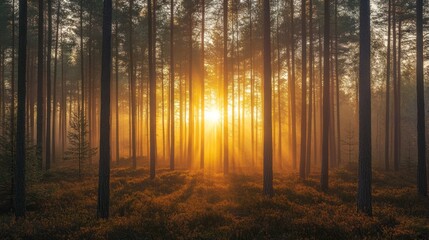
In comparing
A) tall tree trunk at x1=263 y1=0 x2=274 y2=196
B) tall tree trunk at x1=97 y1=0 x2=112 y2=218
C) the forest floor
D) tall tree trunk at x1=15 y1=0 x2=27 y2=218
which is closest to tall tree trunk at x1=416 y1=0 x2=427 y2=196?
the forest floor

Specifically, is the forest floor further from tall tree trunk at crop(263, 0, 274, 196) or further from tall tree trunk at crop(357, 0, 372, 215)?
tall tree trunk at crop(263, 0, 274, 196)

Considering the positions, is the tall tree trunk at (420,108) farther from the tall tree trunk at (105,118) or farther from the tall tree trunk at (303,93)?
the tall tree trunk at (105,118)

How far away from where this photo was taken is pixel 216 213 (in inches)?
408

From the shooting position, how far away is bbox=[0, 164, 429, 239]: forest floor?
8.45m

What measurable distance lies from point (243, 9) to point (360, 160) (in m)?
17.4

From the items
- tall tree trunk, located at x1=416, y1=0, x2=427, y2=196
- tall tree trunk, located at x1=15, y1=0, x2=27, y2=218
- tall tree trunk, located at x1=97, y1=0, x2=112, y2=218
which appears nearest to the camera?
tall tree trunk, located at x1=97, y1=0, x2=112, y2=218

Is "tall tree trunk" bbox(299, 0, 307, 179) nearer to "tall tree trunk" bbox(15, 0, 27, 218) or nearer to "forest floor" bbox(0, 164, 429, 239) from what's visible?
"forest floor" bbox(0, 164, 429, 239)

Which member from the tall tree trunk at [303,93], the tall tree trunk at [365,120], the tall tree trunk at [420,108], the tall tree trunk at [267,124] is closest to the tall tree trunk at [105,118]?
the tall tree trunk at [267,124]

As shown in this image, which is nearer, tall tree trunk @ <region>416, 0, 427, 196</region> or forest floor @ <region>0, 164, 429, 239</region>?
forest floor @ <region>0, 164, 429, 239</region>

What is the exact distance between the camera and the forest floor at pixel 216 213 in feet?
27.7

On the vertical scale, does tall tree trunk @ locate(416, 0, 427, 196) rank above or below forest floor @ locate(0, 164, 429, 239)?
above

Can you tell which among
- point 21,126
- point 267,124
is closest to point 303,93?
point 267,124

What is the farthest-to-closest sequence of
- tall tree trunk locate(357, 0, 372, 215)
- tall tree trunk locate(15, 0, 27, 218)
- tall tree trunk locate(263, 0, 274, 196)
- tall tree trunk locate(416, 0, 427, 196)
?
tall tree trunk locate(416, 0, 427, 196) < tall tree trunk locate(263, 0, 274, 196) < tall tree trunk locate(357, 0, 372, 215) < tall tree trunk locate(15, 0, 27, 218)

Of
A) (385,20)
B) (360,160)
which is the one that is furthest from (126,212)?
(385,20)
